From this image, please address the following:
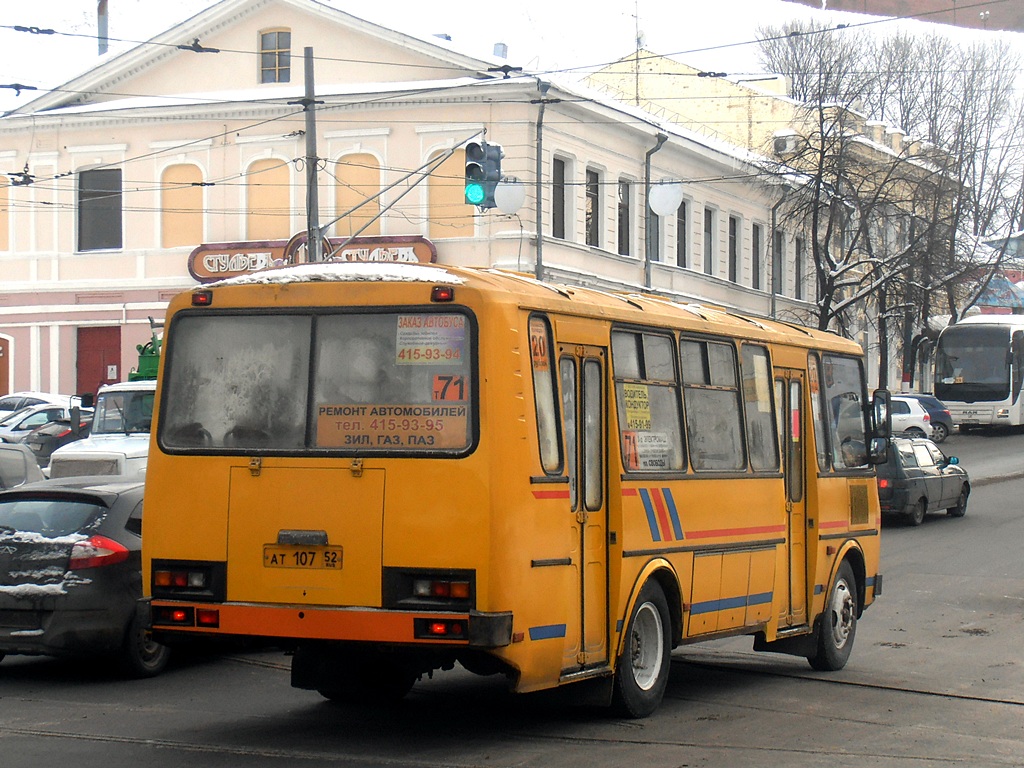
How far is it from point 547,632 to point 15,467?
10.8 meters

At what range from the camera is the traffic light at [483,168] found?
75.7 ft

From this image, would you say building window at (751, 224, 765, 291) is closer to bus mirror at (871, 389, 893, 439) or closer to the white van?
the white van

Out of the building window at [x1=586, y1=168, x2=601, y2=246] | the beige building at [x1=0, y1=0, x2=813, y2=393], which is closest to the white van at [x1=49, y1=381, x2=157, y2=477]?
the beige building at [x1=0, y1=0, x2=813, y2=393]

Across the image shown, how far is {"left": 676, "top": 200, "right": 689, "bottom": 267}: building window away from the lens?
155 feet

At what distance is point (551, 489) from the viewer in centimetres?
859

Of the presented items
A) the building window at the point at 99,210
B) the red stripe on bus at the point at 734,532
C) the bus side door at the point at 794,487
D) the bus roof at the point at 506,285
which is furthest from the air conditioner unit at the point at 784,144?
the bus roof at the point at 506,285

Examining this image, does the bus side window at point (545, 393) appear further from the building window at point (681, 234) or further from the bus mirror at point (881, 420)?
the building window at point (681, 234)

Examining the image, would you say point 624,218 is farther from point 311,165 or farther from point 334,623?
point 334,623

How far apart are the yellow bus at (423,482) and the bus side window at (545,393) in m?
0.02

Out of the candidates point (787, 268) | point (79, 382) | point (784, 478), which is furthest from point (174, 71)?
point (784, 478)

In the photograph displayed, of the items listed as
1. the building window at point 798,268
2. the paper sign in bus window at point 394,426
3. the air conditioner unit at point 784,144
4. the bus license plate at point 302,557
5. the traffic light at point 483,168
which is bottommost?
the bus license plate at point 302,557

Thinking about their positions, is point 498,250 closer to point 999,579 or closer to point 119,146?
point 119,146

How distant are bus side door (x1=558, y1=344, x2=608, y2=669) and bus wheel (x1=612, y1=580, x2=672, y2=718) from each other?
1.05 ft

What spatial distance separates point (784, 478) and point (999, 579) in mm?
8045
